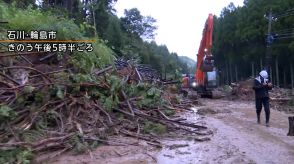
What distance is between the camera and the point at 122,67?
14.2m

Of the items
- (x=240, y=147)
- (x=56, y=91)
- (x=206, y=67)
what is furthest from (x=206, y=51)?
(x=56, y=91)

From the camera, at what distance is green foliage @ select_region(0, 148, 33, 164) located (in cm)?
665

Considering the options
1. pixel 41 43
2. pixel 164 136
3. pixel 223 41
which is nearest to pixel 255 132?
pixel 164 136

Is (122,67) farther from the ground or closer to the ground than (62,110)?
farther from the ground

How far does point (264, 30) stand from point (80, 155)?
4295 cm

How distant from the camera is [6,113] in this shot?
7.66 meters

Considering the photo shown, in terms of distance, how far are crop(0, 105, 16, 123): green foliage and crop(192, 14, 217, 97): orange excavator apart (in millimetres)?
16441

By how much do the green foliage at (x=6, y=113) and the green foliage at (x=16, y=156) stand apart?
92 cm

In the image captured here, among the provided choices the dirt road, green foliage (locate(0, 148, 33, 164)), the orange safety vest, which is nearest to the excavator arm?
the orange safety vest

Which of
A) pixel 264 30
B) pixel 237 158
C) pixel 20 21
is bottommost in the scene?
pixel 237 158

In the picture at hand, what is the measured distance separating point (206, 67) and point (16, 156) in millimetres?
18377

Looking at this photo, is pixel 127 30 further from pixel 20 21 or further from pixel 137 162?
pixel 137 162

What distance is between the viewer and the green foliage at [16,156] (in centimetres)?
665

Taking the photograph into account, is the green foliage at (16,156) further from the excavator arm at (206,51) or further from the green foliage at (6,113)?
the excavator arm at (206,51)
